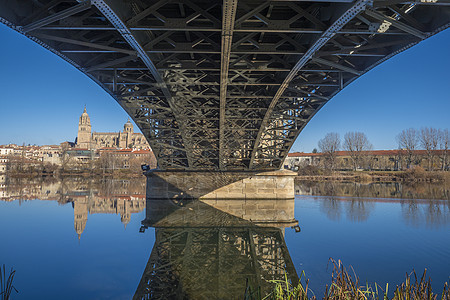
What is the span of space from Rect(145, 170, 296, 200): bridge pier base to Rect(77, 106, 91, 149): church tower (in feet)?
513

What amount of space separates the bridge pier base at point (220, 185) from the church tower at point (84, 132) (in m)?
157

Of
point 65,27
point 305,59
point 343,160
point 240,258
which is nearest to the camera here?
point 65,27

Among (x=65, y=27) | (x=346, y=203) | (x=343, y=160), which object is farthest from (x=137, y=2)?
(x=343, y=160)

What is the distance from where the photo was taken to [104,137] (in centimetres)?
17138

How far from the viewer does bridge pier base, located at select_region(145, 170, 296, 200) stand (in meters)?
23.3

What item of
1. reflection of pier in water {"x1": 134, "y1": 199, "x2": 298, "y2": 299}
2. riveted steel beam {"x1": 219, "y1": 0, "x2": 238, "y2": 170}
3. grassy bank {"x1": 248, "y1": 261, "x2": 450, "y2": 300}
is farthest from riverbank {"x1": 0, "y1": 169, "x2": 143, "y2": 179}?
grassy bank {"x1": 248, "y1": 261, "x2": 450, "y2": 300}

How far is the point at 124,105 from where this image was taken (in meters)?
13.8

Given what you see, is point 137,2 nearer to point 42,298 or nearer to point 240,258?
point 42,298

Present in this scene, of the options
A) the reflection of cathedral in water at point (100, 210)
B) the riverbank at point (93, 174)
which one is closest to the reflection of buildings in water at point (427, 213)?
the reflection of cathedral in water at point (100, 210)

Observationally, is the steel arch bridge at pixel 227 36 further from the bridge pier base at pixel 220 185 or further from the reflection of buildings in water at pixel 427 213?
the bridge pier base at pixel 220 185

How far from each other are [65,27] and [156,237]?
9476 millimetres

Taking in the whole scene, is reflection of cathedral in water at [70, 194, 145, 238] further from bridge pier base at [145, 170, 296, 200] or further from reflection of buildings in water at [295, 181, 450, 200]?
reflection of buildings in water at [295, 181, 450, 200]

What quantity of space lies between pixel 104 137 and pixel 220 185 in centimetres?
16350

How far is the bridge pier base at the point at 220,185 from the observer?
76.5ft
